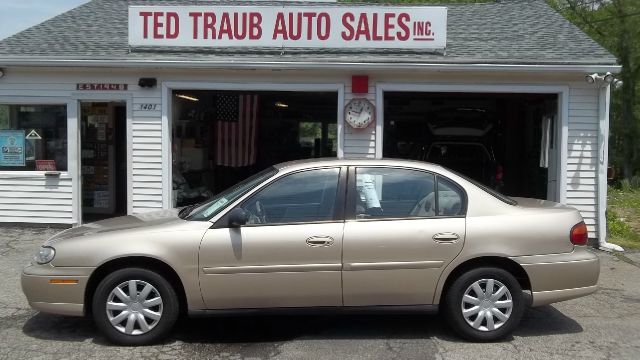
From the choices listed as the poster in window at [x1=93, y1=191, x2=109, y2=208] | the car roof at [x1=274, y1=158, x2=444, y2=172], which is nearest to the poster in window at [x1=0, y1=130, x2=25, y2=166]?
the poster in window at [x1=93, y1=191, x2=109, y2=208]

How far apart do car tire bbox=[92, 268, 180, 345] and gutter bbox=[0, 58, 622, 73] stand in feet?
17.1

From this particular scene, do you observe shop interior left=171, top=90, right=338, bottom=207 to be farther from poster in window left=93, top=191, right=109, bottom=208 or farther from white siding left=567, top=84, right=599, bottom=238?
white siding left=567, top=84, right=599, bottom=238

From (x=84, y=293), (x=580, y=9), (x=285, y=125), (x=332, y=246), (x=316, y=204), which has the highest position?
(x=580, y=9)

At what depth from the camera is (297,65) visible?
9.62m

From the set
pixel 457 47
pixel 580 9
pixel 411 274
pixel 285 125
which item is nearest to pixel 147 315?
pixel 411 274

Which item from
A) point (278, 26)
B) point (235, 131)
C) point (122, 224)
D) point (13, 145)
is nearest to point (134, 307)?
point (122, 224)

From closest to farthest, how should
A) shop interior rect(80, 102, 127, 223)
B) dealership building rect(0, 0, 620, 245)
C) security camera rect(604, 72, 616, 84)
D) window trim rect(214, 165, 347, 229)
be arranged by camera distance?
window trim rect(214, 165, 347, 229) < security camera rect(604, 72, 616, 84) < dealership building rect(0, 0, 620, 245) < shop interior rect(80, 102, 127, 223)

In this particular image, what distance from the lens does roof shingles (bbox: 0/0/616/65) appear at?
32.0 feet

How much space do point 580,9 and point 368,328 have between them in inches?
1000

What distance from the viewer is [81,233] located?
532cm

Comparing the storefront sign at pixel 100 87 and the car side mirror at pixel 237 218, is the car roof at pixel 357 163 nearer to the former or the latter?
the car side mirror at pixel 237 218

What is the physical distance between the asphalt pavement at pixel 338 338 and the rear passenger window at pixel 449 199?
1.08 metres

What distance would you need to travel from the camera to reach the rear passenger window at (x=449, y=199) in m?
5.30

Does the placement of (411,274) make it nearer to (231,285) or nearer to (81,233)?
(231,285)
